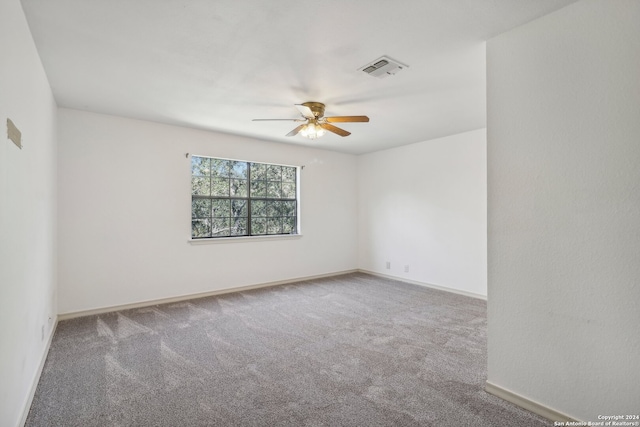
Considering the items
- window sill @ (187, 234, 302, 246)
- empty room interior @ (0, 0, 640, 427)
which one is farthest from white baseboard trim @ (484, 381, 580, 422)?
window sill @ (187, 234, 302, 246)

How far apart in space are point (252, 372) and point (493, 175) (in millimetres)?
2314

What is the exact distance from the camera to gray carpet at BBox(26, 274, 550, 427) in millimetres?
1863

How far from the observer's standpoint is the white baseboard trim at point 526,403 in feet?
5.82

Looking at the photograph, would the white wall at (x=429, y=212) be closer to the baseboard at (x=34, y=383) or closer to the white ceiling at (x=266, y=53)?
the white ceiling at (x=266, y=53)

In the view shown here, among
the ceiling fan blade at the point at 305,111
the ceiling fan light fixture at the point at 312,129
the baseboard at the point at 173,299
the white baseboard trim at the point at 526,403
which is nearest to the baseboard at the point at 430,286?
the baseboard at the point at 173,299

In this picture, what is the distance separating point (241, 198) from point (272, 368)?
3.07 metres

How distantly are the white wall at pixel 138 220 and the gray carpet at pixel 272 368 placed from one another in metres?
0.43

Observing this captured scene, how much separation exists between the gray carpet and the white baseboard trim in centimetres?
4

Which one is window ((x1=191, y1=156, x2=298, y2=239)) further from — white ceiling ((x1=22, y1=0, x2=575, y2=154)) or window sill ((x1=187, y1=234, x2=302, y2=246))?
white ceiling ((x1=22, y1=0, x2=575, y2=154))

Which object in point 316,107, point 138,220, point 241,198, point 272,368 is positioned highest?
point 316,107

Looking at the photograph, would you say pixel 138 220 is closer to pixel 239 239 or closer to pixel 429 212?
pixel 239 239

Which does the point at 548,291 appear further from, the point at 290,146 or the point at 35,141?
the point at 290,146

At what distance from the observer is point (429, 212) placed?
5.07 m

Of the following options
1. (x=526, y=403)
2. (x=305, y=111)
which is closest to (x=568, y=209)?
(x=526, y=403)
